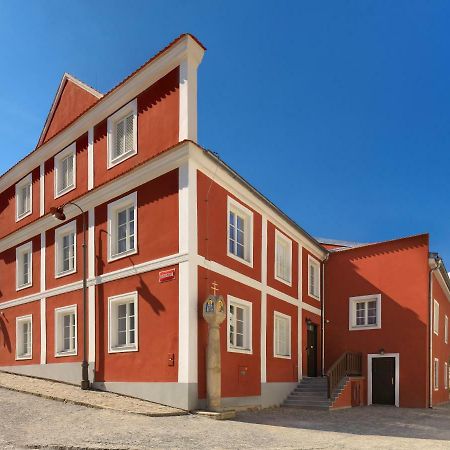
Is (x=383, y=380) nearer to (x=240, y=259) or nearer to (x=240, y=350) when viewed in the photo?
(x=240, y=350)

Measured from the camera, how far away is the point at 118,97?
50.5ft

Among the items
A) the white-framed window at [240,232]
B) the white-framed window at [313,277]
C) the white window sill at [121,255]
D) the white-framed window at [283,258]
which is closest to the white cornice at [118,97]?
the white-framed window at [240,232]

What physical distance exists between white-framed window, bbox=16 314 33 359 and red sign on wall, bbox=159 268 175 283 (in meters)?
7.51

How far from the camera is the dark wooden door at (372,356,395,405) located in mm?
19234

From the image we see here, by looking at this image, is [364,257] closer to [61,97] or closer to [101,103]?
[101,103]

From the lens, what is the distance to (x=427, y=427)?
1246 cm

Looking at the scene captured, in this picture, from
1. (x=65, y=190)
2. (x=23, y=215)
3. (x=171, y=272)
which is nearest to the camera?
(x=171, y=272)

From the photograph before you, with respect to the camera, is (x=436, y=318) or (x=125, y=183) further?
(x=436, y=318)

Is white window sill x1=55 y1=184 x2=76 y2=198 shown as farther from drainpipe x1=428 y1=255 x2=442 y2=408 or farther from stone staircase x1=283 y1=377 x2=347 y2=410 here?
drainpipe x1=428 y1=255 x2=442 y2=408

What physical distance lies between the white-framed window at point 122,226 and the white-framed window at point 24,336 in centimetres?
546

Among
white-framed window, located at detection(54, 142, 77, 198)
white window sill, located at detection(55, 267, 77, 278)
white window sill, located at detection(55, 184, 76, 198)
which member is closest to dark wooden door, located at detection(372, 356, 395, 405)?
white window sill, located at detection(55, 267, 77, 278)

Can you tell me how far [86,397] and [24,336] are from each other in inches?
287

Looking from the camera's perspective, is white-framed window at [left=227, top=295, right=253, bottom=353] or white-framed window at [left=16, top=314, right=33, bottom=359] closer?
white-framed window at [left=227, top=295, right=253, bottom=353]

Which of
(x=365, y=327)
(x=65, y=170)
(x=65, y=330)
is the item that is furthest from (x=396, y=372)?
(x=65, y=170)
